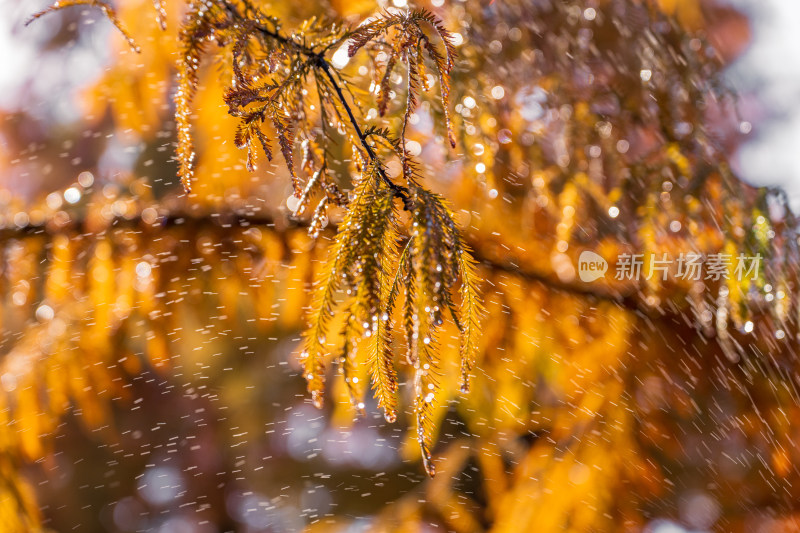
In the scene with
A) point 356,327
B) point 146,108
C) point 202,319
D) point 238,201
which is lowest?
point 356,327

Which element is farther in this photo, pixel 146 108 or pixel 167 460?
pixel 167 460

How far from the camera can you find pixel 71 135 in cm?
80

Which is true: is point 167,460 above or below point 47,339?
below

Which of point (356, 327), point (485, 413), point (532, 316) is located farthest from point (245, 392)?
point (356, 327)

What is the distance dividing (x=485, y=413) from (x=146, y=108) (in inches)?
30.5

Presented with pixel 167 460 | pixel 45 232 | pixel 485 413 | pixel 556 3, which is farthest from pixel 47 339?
pixel 556 3

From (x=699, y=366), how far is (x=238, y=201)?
833 millimetres

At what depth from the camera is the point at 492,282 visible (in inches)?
29.9

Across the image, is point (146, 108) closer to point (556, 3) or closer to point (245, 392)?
point (245, 392)

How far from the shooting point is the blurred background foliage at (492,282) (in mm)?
754

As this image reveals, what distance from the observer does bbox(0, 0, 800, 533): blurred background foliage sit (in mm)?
754

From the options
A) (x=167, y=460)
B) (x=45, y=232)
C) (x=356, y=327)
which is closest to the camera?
(x=356, y=327)

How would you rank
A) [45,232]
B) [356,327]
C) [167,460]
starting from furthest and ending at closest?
[167,460], [45,232], [356,327]

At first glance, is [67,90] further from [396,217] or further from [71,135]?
[396,217]
